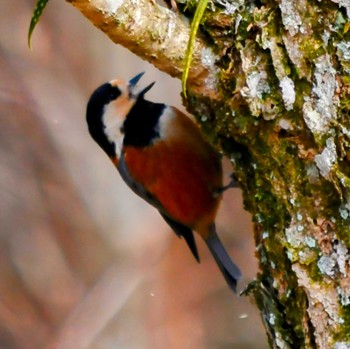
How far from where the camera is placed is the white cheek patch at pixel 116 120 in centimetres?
260

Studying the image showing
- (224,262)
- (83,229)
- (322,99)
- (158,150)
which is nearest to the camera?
(322,99)

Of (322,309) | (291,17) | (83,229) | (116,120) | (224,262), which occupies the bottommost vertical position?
(83,229)

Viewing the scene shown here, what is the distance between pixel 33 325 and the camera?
4.35 meters

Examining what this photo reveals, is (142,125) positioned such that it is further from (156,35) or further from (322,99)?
(322,99)

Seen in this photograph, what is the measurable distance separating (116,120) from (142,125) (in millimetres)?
79

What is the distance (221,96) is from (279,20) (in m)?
0.18

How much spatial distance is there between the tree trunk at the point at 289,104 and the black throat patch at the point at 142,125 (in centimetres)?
96

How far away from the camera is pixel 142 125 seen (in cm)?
259

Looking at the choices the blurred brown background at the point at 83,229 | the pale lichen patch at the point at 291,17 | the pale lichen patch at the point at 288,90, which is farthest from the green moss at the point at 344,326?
the blurred brown background at the point at 83,229

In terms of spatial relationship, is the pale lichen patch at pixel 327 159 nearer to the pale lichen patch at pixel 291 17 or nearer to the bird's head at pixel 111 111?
the pale lichen patch at pixel 291 17

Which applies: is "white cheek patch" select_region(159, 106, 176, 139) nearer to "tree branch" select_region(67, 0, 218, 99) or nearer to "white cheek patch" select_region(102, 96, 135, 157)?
"white cheek patch" select_region(102, 96, 135, 157)

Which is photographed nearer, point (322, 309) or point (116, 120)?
point (322, 309)

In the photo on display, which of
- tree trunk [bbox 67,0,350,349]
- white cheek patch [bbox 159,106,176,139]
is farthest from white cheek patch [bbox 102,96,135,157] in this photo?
tree trunk [bbox 67,0,350,349]

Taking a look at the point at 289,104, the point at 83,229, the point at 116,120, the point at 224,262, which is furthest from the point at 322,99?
the point at 83,229
